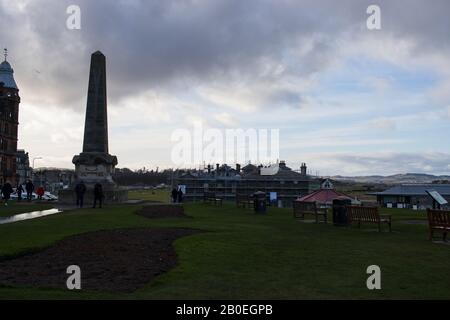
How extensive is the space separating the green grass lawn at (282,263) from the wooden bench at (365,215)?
529mm

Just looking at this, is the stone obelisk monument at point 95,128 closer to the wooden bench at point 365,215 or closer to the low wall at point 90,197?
the low wall at point 90,197

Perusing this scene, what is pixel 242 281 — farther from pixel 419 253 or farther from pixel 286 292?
pixel 419 253

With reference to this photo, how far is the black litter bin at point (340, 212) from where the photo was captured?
806 inches

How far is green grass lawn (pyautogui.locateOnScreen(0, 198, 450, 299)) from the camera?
7973 mm

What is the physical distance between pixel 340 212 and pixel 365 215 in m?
1.32

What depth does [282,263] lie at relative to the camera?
10.8 meters

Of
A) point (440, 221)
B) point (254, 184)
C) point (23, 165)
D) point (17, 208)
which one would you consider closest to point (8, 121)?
point (23, 165)

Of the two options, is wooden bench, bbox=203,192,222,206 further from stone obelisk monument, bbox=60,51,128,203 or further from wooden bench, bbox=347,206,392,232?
wooden bench, bbox=347,206,392,232

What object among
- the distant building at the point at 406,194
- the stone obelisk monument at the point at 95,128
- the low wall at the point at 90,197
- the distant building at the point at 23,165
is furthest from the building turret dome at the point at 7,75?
A: the distant building at the point at 406,194

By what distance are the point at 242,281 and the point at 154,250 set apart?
432cm

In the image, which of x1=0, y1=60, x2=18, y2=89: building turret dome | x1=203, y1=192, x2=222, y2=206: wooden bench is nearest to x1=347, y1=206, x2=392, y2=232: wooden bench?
x1=203, y1=192, x2=222, y2=206: wooden bench

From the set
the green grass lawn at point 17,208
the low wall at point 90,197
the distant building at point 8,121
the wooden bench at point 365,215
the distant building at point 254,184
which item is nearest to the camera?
the wooden bench at point 365,215

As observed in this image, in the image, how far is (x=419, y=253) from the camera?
41.4 feet
